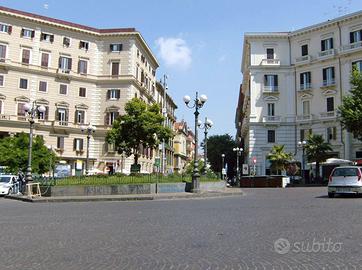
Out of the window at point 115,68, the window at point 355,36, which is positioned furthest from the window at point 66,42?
the window at point 355,36

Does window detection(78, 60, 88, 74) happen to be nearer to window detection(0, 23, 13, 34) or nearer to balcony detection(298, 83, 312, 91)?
window detection(0, 23, 13, 34)

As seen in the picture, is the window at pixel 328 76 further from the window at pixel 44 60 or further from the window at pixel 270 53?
the window at pixel 44 60

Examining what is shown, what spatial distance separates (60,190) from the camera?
2377 centimetres

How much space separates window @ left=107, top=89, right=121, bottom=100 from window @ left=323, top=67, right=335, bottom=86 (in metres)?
27.4

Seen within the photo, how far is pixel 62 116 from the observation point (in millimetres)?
56750

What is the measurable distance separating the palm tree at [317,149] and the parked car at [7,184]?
3104 cm

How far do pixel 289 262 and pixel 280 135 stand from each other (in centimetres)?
5023

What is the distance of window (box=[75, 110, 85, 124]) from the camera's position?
57.6 m

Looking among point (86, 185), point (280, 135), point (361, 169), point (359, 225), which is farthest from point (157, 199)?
point (280, 135)

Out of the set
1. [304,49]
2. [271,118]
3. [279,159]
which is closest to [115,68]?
[271,118]

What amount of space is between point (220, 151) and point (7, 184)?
5544 centimetres

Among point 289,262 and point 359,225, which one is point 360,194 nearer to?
point 359,225

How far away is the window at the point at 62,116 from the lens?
56.3 m

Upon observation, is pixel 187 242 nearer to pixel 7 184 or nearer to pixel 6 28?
pixel 7 184
